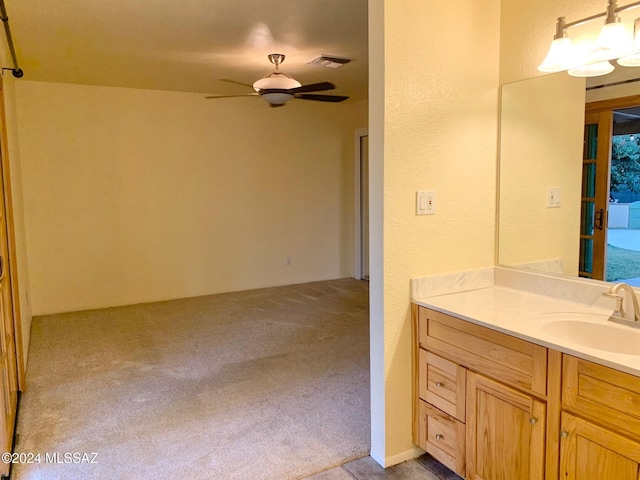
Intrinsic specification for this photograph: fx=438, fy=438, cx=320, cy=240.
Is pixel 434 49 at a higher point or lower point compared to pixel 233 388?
higher

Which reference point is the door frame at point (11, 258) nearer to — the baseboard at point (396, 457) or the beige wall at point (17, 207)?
the beige wall at point (17, 207)

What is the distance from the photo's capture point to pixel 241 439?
7.61 ft

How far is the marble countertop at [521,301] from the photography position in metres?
1.58

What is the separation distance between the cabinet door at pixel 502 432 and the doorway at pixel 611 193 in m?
0.71

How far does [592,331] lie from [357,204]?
467 centimetres

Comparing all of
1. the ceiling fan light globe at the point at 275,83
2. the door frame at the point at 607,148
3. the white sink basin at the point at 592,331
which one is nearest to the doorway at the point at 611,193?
the door frame at the point at 607,148

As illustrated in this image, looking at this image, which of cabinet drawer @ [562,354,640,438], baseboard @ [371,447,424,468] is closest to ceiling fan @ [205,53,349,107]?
baseboard @ [371,447,424,468]

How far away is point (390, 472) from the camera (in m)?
2.04

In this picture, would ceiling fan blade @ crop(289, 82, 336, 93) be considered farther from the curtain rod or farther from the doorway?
the doorway

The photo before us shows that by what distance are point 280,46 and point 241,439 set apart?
2.90 meters

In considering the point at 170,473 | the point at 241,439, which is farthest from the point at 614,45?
the point at 170,473

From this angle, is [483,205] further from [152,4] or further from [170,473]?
[152,4]

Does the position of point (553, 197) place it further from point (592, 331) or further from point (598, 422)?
point (598, 422)

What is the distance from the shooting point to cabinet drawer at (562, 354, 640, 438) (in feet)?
4.14
